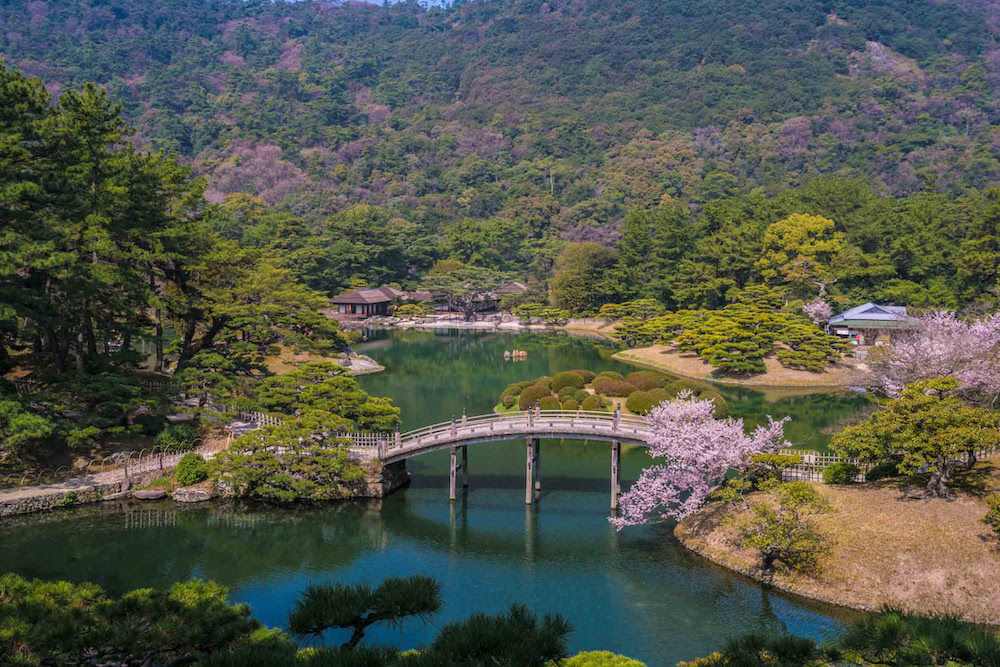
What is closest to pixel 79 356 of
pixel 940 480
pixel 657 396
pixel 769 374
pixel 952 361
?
pixel 657 396

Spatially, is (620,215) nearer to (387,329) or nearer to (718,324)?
(387,329)

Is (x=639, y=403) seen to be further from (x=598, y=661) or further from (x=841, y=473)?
(x=598, y=661)

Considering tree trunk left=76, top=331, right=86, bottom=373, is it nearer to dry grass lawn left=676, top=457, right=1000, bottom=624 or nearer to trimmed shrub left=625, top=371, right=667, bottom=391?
dry grass lawn left=676, top=457, right=1000, bottom=624

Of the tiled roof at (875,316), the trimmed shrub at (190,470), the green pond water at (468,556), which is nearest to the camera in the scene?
the green pond water at (468,556)

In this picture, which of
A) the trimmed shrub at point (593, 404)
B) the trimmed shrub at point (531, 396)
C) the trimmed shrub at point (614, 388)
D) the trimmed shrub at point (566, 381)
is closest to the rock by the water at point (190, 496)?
the trimmed shrub at point (531, 396)

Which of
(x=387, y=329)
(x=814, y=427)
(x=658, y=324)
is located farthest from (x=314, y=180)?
(x=814, y=427)

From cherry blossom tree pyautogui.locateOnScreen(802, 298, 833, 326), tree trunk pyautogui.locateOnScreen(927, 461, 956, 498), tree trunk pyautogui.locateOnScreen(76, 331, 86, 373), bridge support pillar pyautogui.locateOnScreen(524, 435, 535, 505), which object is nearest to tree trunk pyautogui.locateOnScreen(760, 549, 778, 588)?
tree trunk pyautogui.locateOnScreen(927, 461, 956, 498)

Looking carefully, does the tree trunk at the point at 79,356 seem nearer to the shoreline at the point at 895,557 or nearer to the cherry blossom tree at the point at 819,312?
the shoreline at the point at 895,557
